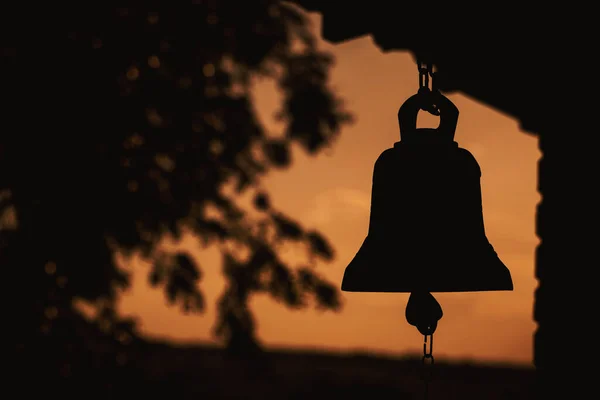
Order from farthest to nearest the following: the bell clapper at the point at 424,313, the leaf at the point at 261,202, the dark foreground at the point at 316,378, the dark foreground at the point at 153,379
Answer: the leaf at the point at 261,202, the dark foreground at the point at 316,378, the dark foreground at the point at 153,379, the bell clapper at the point at 424,313

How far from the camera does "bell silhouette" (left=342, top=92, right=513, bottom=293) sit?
7.82ft

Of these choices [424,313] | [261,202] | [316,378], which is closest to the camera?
[424,313]

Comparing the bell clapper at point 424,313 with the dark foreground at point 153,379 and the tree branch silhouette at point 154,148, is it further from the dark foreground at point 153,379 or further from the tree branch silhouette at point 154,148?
the tree branch silhouette at point 154,148

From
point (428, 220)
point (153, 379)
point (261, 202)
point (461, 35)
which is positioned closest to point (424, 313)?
point (428, 220)

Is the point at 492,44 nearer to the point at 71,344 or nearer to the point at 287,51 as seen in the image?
the point at 71,344

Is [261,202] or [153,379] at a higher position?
[261,202]

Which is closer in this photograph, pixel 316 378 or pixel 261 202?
pixel 261 202

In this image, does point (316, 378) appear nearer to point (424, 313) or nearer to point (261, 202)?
point (261, 202)

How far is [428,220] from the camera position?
248 centimetres

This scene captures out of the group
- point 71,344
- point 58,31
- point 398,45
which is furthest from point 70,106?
point 398,45

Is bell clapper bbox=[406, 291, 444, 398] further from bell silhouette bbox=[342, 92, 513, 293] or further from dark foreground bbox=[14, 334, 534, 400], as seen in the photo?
dark foreground bbox=[14, 334, 534, 400]

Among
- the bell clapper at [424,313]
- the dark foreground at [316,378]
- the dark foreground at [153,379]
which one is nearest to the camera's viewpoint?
the bell clapper at [424,313]

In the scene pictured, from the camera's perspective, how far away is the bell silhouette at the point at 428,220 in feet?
7.82

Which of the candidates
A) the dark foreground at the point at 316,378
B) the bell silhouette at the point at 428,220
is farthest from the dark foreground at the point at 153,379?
the bell silhouette at the point at 428,220
